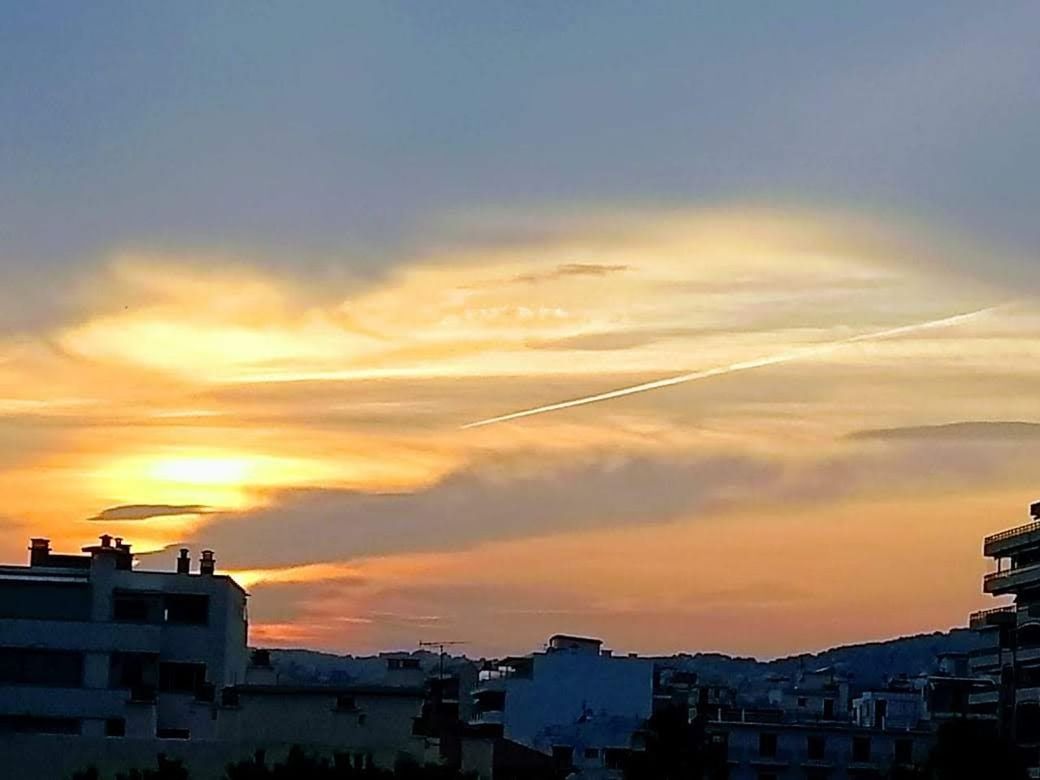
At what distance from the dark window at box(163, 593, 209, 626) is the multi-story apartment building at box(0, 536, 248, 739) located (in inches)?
1.5

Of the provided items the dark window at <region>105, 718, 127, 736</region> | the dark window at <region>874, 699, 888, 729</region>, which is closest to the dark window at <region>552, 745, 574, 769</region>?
the dark window at <region>874, 699, 888, 729</region>

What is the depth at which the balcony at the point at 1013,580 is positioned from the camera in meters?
110

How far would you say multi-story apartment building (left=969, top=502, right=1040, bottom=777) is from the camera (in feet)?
357

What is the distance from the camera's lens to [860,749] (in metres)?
109

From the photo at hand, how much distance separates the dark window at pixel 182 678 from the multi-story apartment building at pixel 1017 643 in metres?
42.3

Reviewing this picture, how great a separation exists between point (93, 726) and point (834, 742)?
4327 centimetres

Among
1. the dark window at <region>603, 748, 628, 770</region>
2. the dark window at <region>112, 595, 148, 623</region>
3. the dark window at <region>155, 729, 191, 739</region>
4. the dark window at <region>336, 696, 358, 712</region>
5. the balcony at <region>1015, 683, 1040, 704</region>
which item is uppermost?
the dark window at <region>112, 595, 148, 623</region>

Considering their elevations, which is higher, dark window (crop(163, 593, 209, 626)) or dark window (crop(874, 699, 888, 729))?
dark window (crop(163, 593, 209, 626))

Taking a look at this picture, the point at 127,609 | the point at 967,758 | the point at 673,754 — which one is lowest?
the point at 673,754

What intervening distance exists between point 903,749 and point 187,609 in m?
41.5

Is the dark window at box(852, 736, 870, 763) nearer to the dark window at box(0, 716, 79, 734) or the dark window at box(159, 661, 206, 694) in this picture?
the dark window at box(159, 661, 206, 694)

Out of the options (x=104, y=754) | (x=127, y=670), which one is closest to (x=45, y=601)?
(x=127, y=670)

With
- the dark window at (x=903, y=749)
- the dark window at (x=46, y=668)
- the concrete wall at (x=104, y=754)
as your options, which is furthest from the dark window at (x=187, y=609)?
the dark window at (x=903, y=749)

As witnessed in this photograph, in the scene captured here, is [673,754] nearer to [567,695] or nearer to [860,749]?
[860,749]
